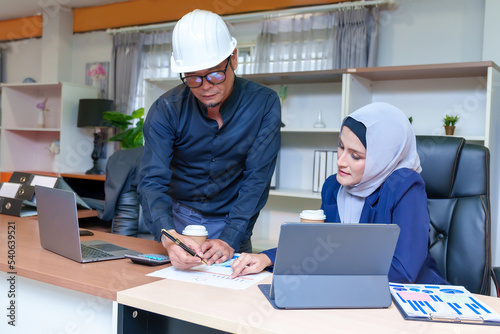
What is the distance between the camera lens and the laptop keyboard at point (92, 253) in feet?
4.70

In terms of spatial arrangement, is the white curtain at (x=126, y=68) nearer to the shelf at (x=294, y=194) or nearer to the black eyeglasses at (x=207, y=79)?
the shelf at (x=294, y=194)

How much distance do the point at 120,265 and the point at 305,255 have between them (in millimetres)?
622

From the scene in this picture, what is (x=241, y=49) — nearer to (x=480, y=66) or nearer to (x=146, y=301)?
(x=480, y=66)

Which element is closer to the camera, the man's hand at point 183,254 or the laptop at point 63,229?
the man's hand at point 183,254

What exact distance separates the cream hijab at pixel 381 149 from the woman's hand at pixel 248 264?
361 millimetres

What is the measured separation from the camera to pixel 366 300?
1.04m

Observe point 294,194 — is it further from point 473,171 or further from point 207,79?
point 207,79

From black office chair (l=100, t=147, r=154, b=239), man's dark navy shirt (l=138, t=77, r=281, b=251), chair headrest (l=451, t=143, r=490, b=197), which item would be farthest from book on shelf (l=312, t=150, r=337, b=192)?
chair headrest (l=451, t=143, r=490, b=197)

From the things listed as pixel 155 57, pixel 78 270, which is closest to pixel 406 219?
pixel 78 270

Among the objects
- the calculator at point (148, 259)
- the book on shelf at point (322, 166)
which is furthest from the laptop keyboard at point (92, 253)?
the book on shelf at point (322, 166)

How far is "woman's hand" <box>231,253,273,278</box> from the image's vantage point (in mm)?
1259

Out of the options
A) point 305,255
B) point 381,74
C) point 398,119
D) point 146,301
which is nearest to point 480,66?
point 381,74

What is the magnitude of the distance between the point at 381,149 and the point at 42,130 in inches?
198

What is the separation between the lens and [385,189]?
1373 millimetres
